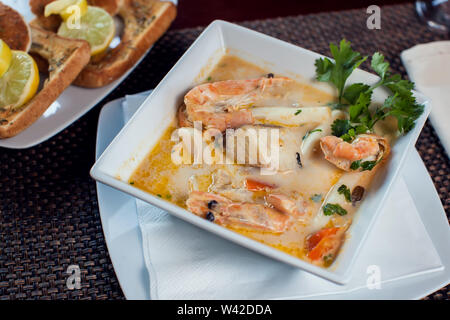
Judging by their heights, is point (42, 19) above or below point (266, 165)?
below

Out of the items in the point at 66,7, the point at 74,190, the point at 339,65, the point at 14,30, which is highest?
the point at 339,65

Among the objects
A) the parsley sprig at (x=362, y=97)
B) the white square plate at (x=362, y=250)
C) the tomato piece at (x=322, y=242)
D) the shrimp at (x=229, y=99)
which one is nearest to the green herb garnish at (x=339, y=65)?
the parsley sprig at (x=362, y=97)

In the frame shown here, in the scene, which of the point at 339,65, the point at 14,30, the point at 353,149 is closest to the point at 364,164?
the point at 353,149

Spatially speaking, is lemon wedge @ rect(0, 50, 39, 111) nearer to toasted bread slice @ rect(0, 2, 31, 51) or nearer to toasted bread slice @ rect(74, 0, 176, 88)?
toasted bread slice @ rect(0, 2, 31, 51)

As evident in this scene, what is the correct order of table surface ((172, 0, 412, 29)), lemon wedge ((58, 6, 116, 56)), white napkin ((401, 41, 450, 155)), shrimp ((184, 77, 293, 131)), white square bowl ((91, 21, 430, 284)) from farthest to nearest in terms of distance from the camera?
table surface ((172, 0, 412, 29))
lemon wedge ((58, 6, 116, 56))
white napkin ((401, 41, 450, 155))
shrimp ((184, 77, 293, 131))
white square bowl ((91, 21, 430, 284))

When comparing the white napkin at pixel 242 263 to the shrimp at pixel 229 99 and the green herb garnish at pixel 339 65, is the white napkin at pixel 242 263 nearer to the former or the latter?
the shrimp at pixel 229 99

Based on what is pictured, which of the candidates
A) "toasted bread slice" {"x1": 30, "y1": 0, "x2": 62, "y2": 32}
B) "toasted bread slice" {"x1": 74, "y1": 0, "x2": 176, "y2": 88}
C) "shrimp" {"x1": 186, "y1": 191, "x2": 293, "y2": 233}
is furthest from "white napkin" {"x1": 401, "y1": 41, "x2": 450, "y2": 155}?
"toasted bread slice" {"x1": 30, "y1": 0, "x2": 62, "y2": 32}

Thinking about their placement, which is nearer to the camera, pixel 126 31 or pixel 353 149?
pixel 353 149

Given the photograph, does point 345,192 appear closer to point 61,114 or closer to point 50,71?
point 61,114
